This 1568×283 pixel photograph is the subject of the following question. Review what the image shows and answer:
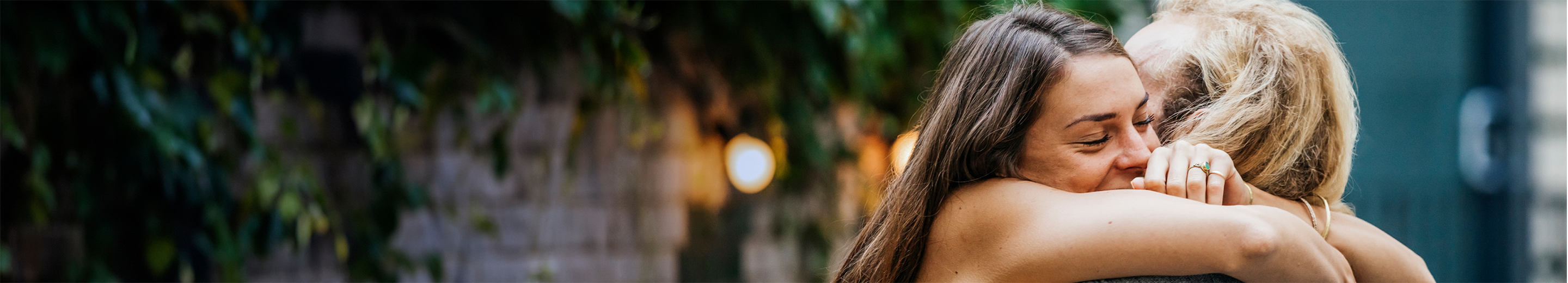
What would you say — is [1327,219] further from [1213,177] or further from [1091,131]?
[1091,131]

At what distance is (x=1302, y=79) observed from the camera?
3.93 feet

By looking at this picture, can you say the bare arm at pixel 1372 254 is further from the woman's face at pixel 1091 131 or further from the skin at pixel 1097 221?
the woman's face at pixel 1091 131

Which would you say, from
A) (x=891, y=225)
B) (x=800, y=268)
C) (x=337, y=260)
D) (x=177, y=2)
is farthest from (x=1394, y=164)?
(x=177, y=2)

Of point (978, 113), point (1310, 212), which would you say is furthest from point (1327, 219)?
point (978, 113)

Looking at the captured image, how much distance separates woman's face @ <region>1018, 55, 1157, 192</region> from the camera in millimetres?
1004

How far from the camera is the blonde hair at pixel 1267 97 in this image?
1169 mm

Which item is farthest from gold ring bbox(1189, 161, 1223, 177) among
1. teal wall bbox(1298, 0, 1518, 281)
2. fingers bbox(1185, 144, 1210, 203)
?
teal wall bbox(1298, 0, 1518, 281)

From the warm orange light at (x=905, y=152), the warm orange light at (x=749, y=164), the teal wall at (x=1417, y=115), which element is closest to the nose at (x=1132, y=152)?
the warm orange light at (x=905, y=152)

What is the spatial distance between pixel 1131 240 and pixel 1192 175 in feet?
0.50

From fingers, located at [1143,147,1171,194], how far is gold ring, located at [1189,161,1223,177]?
1.1 inches

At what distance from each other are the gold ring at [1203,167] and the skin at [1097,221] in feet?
0.18

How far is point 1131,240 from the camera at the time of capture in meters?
0.94

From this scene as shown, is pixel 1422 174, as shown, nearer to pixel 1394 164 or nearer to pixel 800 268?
pixel 1394 164

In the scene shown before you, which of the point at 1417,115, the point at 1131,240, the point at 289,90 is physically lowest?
the point at 1417,115
